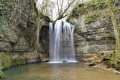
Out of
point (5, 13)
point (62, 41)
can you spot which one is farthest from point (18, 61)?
point (62, 41)

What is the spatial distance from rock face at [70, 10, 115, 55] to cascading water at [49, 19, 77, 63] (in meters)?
0.84

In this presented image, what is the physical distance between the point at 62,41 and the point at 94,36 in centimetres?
433

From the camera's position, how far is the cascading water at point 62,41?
46.3 feet

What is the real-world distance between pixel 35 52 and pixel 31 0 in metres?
5.33

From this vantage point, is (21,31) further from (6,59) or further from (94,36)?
(94,36)

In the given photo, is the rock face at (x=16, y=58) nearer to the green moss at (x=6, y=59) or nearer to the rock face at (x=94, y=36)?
the green moss at (x=6, y=59)

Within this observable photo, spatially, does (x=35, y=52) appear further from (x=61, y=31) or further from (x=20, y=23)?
(x=61, y=31)

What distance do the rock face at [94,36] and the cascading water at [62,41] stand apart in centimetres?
84

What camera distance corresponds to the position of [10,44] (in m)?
7.84

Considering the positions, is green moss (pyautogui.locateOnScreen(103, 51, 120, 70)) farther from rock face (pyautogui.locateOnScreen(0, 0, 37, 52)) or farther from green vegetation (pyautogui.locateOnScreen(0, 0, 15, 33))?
rock face (pyautogui.locateOnScreen(0, 0, 37, 52))

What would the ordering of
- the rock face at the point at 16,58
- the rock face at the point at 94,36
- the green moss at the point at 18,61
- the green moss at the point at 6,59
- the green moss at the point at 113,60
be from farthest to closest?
the rock face at the point at 94,36, the green moss at the point at 18,61, the rock face at the point at 16,58, the green moss at the point at 6,59, the green moss at the point at 113,60

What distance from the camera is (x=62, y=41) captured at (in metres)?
14.5

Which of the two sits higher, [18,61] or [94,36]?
[94,36]

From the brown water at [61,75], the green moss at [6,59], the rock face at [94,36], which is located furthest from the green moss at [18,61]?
the rock face at [94,36]
